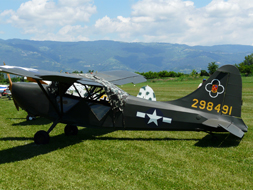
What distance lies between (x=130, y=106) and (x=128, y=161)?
1.91 meters

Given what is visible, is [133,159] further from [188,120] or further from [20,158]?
[20,158]

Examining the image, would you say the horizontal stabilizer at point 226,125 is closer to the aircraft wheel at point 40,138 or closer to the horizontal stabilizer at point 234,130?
the horizontal stabilizer at point 234,130

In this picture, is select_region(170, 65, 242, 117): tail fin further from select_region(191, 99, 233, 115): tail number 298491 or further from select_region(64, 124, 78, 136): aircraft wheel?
select_region(64, 124, 78, 136): aircraft wheel

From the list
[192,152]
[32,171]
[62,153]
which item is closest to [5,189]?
[32,171]

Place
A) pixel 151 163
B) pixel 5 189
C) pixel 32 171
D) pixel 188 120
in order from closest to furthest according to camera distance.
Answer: pixel 5 189 → pixel 32 171 → pixel 151 163 → pixel 188 120

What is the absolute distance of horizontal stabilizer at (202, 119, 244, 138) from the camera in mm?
5688

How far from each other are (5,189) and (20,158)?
161 centimetres

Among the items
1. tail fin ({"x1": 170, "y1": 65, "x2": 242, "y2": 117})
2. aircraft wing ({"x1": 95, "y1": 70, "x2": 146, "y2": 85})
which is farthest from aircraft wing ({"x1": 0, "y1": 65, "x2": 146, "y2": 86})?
tail fin ({"x1": 170, "y1": 65, "x2": 242, "y2": 117})

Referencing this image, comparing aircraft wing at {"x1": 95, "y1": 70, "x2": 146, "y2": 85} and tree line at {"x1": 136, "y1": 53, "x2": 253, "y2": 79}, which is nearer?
aircraft wing at {"x1": 95, "y1": 70, "x2": 146, "y2": 85}

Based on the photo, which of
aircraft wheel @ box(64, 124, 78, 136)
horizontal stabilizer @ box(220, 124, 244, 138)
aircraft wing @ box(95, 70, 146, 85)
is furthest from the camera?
aircraft wing @ box(95, 70, 146, 85)

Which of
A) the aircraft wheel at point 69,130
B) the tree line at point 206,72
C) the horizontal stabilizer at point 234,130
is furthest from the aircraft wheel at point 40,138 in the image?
the tree line at point 206,72

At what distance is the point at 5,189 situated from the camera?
4.16m

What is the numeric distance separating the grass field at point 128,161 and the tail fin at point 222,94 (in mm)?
1070

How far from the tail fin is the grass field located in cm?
107
